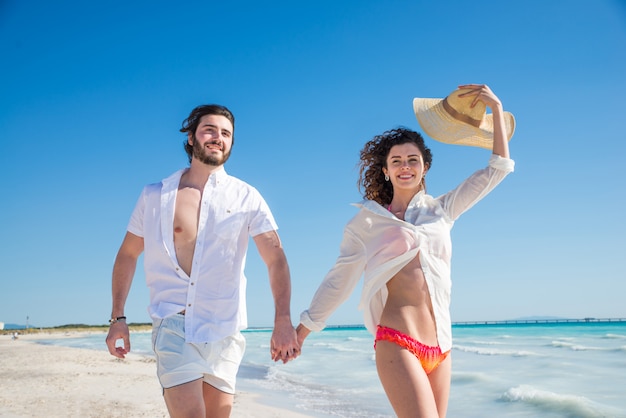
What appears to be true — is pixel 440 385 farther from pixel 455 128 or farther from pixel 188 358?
pixel 455 128

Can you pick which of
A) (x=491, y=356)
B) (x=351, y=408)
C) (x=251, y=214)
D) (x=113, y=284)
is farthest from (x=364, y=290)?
(x=491, y=356)

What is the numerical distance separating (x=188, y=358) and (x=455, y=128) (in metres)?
2.53

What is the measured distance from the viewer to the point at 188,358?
327 centimetres

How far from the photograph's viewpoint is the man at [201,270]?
332 centimetres

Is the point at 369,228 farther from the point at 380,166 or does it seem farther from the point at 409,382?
the point at 409,382

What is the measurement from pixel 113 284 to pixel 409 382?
2.20 m

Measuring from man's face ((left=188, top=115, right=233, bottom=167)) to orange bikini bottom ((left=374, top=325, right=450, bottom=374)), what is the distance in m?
1.68

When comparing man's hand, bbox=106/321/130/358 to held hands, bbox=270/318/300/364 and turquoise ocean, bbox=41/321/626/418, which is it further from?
turquoise ocean, bbox=41/321/626/418

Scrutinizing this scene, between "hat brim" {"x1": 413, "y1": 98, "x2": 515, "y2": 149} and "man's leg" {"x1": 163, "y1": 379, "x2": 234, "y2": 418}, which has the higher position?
"hat brim" {"x1": 413, "y1": 98, "x2": 515, "y2": 149}

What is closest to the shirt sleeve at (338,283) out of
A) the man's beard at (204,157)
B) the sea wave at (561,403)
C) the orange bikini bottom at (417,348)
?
the orange bikini bottom at (417,348)

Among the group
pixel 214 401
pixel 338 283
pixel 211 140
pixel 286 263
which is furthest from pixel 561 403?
pixel 211 140

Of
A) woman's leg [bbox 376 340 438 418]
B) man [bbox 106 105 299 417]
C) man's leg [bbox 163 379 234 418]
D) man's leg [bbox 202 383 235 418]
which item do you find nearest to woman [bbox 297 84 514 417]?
woman's leg [bbox 376 340 438 418]

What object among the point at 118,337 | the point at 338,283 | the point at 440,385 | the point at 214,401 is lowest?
the point at 214,401

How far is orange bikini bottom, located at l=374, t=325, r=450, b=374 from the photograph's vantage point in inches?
123
